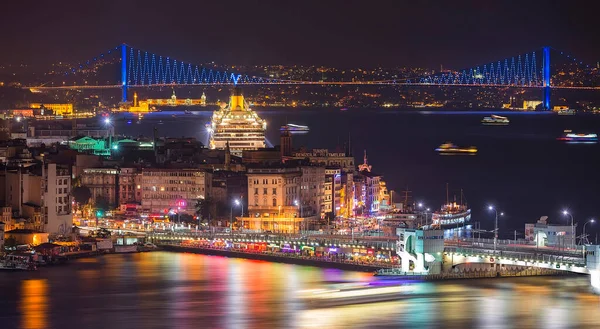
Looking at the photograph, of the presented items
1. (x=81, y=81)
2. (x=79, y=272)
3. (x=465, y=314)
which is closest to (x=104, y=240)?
(x=79, y=272)

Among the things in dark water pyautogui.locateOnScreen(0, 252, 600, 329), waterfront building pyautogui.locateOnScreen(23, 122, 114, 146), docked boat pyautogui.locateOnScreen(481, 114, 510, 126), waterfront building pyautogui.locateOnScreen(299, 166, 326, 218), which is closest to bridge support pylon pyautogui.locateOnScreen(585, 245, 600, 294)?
dark water pyautogui.locateOnScreen(0, 252, 600, 329)

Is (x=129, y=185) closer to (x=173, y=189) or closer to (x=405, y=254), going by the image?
(x=173, y=189)

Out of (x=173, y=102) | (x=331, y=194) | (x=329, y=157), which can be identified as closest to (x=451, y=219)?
(x=331, y=194)

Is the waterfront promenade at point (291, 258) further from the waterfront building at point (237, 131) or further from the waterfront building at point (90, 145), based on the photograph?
the waterfront building at point (237, 131)

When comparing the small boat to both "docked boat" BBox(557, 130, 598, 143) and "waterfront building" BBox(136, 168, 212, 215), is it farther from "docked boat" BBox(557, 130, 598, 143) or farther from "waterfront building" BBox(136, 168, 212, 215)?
"docked boat" BBox(557, 130, 598, 143)

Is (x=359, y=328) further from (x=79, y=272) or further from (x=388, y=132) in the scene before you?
(x=388, y=132)
